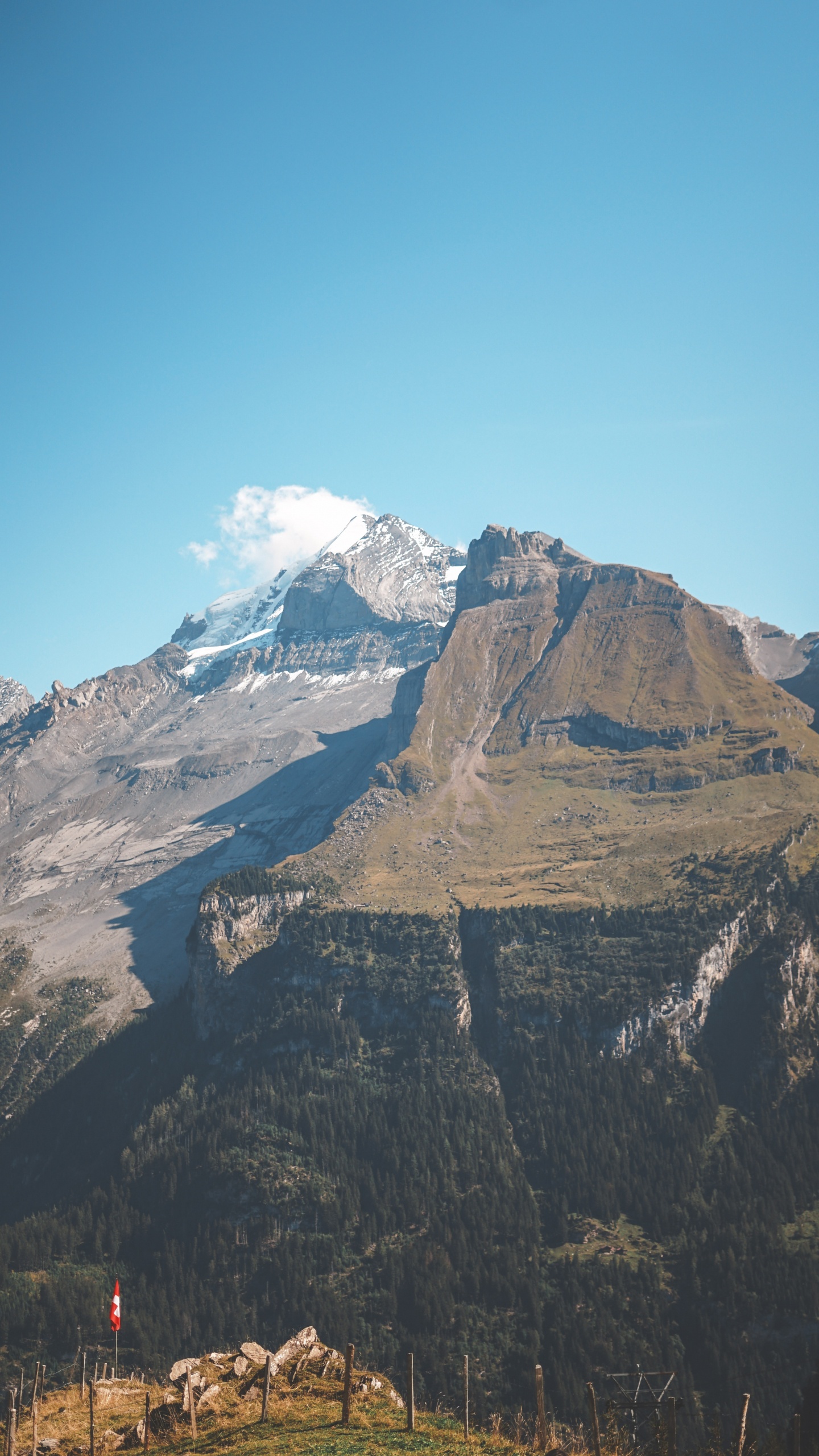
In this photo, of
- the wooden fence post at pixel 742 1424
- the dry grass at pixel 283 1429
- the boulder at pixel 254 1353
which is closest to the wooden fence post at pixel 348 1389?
the dry grass at pixel 283 1429

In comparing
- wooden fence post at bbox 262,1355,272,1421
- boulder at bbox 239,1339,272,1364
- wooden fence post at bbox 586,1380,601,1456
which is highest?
wooden fence post at bbox 586,1380,601,1456

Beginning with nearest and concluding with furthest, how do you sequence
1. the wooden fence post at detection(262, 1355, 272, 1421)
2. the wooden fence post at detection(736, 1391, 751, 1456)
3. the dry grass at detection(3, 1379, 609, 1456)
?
1. the wooden fence post at detection(736, 1391, 751, 1456)
2. the dry grass at detection(3, 1379, 609, 1456)
3. the wooden fence post at detection(262, 1355, 272, 1421)

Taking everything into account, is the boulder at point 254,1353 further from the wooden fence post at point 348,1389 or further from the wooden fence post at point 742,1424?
the wooden fence post at point 742,1424

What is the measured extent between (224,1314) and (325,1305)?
22.9m

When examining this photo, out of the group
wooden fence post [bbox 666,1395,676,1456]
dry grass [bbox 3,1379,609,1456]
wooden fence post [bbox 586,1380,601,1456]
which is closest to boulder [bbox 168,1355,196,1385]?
dry grass [bbox 3,1379,609,1456]

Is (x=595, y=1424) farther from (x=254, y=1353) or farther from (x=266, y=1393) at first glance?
(x=254, y=1353)

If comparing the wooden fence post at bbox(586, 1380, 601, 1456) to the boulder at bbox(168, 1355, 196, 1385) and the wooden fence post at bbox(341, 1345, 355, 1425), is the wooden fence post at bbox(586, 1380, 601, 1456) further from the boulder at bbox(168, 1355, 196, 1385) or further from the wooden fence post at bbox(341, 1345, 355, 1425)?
the boulder at bbox(168, 1355, 196, 1385)

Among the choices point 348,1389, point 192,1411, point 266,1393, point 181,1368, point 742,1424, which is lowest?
point 181,1368

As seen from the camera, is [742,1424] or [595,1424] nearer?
[742,1424]

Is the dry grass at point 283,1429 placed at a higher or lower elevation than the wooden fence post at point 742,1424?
lower

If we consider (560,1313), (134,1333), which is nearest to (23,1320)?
(134,1333)

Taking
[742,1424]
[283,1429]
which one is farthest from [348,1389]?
[742,1424]

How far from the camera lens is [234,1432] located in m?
54.3

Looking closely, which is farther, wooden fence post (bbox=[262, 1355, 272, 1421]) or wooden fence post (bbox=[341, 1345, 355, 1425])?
wooden fence post (bbox=[262, 1355, 272, 1421])
